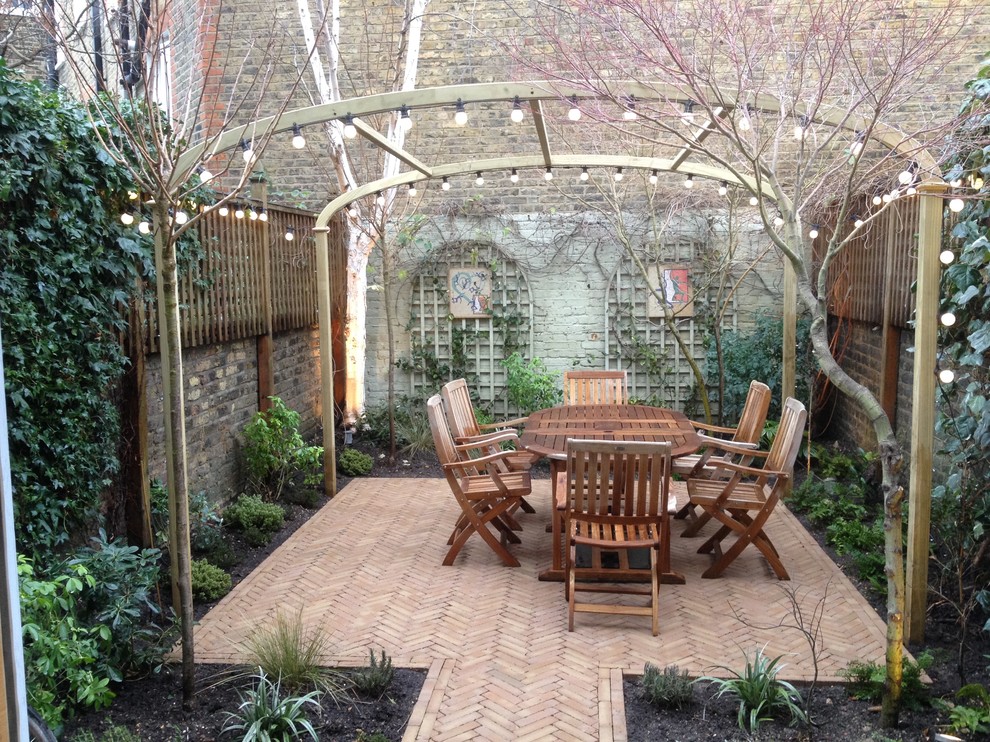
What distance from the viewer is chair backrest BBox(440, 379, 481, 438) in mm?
6434

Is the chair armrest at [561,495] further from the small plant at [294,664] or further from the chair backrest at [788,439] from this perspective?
the small plant at [294,664]

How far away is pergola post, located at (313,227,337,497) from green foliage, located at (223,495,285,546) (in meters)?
1.05

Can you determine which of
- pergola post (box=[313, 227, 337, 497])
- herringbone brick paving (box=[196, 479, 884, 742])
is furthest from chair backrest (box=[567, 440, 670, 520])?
pergola post (box=[313, 227, 337, 497])

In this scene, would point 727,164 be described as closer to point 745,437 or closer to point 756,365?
point 745,437

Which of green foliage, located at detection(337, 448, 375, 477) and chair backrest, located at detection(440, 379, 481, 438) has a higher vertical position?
chair backrest, located at detection(440, 379, 481, 438)

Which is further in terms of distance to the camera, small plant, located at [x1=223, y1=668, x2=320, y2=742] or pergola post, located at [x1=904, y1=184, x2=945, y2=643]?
pergola post, located at [x1=904, y1=184, x2=945, y2=643]

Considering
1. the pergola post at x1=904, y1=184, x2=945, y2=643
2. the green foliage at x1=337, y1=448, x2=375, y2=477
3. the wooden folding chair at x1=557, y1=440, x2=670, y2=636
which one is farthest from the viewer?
the green foliage at x1=337, y1=448, x2=375, y2=477

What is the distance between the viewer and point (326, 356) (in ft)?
24.7

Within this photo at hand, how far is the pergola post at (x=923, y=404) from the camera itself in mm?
4141

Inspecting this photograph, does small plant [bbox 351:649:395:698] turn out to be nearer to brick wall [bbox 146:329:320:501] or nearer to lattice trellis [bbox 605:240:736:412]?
brick wall [bbox 146:329:320:501]

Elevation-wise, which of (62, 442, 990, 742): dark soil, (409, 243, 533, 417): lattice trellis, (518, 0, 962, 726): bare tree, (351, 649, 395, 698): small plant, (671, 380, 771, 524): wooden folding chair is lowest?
(62, 442, 990, 742): dark soil

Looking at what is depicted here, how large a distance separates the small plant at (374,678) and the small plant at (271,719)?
30 centimetres

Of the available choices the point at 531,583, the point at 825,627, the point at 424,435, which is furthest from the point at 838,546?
the point at 424,435

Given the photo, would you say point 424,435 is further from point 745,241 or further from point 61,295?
point 61,295
